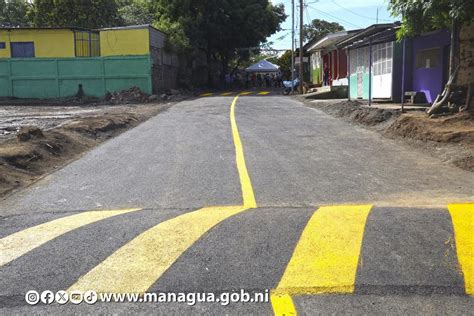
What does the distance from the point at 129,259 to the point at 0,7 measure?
61.8m

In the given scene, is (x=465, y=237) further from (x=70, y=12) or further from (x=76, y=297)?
→ (x=70, y=12)

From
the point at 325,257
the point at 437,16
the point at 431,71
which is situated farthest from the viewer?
the point at 431,71

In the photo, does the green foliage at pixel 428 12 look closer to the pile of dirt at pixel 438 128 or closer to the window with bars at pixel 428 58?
the pile of dirt at pixel 438 128

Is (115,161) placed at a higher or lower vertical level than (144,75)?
lower

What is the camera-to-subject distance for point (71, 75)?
31.0 m

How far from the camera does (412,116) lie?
13188 millimetres

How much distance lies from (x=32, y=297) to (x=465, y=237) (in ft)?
12.8

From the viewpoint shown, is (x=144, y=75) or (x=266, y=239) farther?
(x=144, y=75)

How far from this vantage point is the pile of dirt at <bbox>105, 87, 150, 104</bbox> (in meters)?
29.4

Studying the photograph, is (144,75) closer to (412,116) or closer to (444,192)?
(412,116)

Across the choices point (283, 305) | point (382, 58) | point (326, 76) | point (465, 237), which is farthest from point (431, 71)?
point (326, 76)

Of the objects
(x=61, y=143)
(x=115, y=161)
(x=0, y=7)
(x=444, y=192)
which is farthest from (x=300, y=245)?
(x=0, y=7)

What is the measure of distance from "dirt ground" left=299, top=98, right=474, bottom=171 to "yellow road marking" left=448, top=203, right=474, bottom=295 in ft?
→ 9.64

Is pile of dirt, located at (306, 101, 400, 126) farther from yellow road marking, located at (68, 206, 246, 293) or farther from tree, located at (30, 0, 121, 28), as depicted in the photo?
tree, located at (30, 0, 121, 28)
